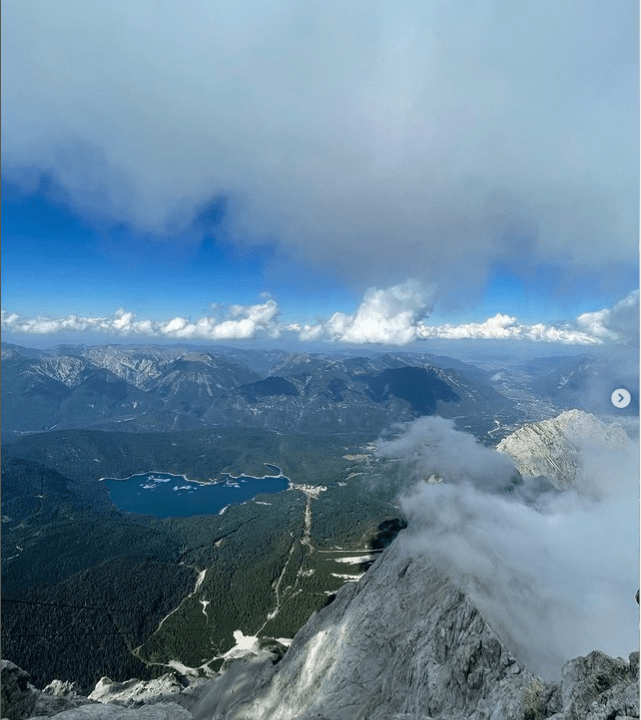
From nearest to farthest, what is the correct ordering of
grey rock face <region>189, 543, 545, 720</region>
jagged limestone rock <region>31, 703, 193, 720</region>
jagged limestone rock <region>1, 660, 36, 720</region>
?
1. jagged limestone rock <region>31, 703, 193, 720</region>
2. jagged limestone rock <region>1, 660, 36, 720</region>
3. grey rock face <region>189, 543, 545, 720</region>

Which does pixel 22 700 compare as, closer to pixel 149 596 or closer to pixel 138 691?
pixel 138 691

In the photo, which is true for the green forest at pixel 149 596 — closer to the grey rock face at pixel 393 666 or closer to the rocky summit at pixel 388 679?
the rocky summit at pixel 388 679

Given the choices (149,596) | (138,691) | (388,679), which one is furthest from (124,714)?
(149,596)

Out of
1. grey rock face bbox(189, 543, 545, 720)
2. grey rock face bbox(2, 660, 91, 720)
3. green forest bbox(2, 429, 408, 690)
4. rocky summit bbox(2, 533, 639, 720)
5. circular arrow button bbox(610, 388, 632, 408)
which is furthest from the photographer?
green forest bbox(2, 429, 408, 690)

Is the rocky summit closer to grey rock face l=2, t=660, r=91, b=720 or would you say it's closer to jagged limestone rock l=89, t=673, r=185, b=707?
grey rock face l=2, t=660, r=91, b=720

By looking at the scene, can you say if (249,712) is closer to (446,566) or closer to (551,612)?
(446,566)

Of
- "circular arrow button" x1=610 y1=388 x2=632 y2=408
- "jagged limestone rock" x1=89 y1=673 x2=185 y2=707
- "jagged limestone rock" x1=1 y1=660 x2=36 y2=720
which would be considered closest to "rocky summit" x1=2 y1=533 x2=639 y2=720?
"jagged limestone rock" x1=1 y1=660 x2=36 y2=720

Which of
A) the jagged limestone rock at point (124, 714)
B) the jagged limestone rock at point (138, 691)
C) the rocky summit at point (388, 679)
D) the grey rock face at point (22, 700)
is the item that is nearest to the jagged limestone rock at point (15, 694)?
the grey rock face at point (22, 700)

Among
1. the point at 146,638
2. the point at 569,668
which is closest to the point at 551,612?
the point at 569,668
